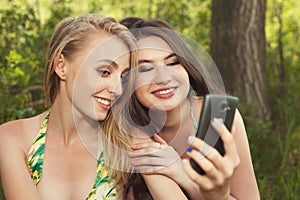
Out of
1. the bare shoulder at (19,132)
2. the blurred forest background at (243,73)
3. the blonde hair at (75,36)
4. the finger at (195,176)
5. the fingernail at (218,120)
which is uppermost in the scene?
the blonde hair at (75,36)

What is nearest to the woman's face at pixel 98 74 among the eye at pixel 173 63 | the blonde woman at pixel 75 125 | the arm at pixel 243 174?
the blonde woman at pixel 75 125

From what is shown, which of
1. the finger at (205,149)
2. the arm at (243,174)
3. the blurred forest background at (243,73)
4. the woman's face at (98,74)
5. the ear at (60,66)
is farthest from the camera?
the blurred forest background at (243,73)

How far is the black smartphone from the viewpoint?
1959mm

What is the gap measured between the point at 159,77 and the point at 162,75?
23 millimetres

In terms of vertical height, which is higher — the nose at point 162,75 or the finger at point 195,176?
the nose at point 162,75

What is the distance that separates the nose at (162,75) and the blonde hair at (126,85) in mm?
93

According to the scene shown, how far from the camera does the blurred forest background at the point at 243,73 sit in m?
3.83

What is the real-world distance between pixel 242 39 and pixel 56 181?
8.41 feet

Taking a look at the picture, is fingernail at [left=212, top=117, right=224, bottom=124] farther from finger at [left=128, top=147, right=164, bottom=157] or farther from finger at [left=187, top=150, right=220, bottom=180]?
finger at [left=128, top=147, right=164, bottom=157]

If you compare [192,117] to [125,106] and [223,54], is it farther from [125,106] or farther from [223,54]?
[223,54]

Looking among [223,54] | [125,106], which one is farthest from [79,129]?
[223,54]

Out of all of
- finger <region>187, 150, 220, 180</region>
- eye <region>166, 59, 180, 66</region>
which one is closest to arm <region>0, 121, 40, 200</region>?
eye <region>166, 59, 180, 66</region>

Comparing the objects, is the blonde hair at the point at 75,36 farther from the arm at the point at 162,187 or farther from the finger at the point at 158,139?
the arm at the point at 162,187

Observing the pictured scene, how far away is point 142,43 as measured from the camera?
254cm
